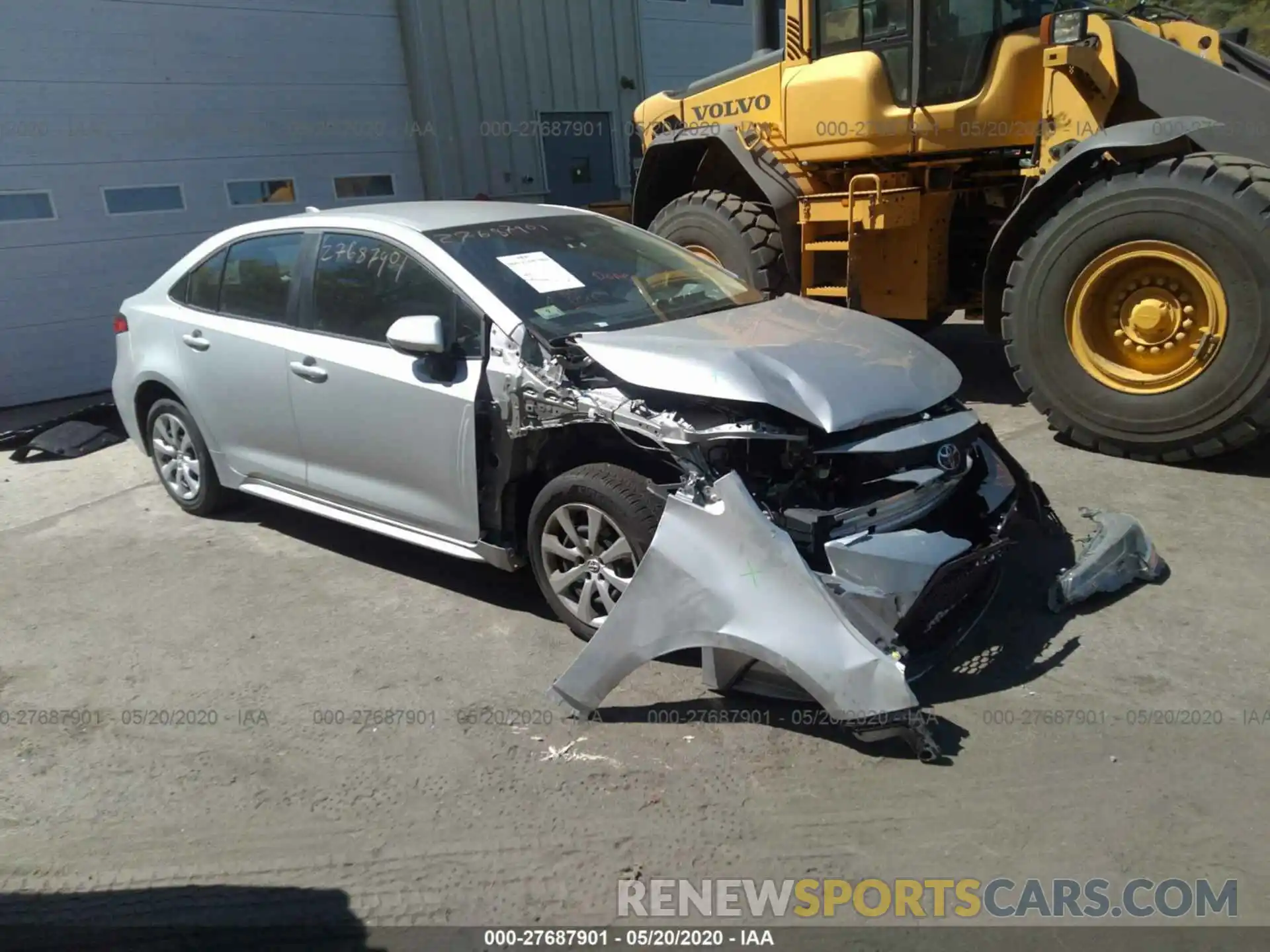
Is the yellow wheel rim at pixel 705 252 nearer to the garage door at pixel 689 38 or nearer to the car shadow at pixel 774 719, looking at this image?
the car shadow at pixel 774 719

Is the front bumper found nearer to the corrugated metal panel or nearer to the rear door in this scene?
the rear door

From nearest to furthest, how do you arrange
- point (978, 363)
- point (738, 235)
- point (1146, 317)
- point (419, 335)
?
point (419, 335) → point (1146, 317) → point (738, 235) → point (978, 363)

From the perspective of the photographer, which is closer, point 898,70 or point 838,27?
point 898,70

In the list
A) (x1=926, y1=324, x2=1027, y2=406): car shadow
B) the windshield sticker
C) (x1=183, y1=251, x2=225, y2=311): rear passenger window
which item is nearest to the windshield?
the windshield sticker

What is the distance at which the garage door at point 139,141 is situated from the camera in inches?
345

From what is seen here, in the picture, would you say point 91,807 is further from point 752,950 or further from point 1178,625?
point 1178,625

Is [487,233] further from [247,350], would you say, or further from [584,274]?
[247,350]

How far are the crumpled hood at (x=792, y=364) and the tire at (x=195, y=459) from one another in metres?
2.72

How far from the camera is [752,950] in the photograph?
2395 mm

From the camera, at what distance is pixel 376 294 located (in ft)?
13.9

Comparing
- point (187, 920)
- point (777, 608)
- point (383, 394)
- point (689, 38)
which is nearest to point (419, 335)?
point (383, 394)

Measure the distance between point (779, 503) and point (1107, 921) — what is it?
1.50m

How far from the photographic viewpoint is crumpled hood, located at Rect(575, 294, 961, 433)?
328cm

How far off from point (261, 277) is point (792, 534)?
313 cm
